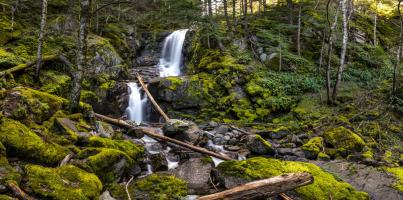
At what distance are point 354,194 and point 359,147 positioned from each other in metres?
4.29

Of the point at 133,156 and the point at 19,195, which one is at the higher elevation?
the point at 19,195

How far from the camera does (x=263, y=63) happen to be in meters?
20.7

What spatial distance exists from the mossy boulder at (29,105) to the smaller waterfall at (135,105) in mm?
7040

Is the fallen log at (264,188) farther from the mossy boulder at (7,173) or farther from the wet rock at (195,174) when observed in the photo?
the mossy boulder at (7,173)

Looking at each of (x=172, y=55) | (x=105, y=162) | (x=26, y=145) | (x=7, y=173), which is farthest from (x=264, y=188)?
(x=172, y=55)

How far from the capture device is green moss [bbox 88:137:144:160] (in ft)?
27.5

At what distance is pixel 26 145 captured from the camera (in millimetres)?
6379

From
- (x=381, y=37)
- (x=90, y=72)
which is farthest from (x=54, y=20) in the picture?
(x=381, y=37)

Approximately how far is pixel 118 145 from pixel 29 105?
8.54 ft

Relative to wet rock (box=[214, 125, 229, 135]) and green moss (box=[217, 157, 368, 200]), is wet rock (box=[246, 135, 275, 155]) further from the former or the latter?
green moss (box=[217, 157, 368, 200])

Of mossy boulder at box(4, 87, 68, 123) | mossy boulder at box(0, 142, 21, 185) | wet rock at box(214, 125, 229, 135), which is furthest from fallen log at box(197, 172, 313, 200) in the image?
wet rock at box(214, 125, 229, 135)

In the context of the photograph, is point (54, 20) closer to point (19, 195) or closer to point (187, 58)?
point (187, 58)

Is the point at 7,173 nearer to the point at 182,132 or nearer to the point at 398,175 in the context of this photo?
the point at 182,132

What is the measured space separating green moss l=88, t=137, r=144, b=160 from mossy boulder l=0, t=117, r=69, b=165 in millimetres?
1359
